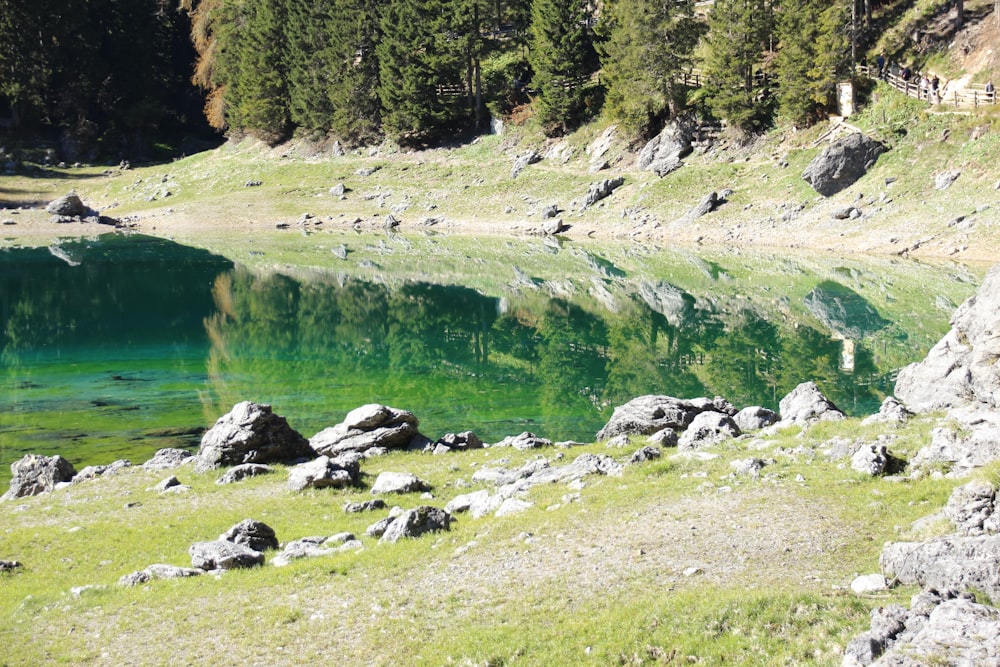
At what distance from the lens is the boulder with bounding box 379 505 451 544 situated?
58.5 feet

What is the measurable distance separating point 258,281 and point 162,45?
326 ft

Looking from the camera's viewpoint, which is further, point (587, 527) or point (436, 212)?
point (436, 212)

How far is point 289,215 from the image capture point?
10312cm

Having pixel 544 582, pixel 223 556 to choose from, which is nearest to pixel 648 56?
pixel 223 556

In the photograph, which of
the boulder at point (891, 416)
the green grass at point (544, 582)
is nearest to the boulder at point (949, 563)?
the green grass at point (544, 582)

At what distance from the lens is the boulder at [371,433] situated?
2773cm

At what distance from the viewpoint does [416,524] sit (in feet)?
59.1

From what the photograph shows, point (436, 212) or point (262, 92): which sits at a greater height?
point (262, 92)

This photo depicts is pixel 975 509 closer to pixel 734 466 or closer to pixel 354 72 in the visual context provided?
pixel 734 466

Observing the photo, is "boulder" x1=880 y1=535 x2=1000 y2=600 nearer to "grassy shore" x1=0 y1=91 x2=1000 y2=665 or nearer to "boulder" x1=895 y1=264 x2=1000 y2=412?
"grassy shore" x1=0 y1=91 x2=1000 y2=665

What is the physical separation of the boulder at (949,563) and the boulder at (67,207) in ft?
356

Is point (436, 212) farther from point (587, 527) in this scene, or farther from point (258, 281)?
point (587, 527)

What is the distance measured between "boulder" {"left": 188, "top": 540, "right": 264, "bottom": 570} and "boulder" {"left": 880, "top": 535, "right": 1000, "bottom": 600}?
1174cm

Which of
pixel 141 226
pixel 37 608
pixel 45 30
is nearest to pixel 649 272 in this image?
pixel 37 608
